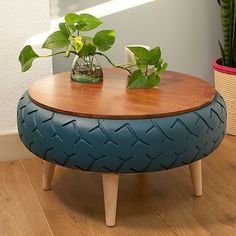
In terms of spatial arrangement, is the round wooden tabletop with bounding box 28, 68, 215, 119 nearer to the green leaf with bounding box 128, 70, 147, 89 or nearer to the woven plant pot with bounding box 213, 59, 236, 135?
the green leaf with bounding box 128, 70, 147, 89

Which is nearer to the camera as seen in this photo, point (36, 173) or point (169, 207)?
point (169, 207)

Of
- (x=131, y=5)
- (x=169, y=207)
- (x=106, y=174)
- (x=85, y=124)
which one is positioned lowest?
(x=169, y=207)

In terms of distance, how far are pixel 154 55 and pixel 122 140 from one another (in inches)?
11.9

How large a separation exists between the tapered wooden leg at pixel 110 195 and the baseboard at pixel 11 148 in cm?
54

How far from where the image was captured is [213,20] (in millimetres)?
2053

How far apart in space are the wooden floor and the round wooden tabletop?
0.31 metres

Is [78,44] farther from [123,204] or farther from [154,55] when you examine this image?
[123,204]

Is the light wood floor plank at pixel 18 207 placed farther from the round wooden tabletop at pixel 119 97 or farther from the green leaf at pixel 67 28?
the green leaf at pixel 67 28

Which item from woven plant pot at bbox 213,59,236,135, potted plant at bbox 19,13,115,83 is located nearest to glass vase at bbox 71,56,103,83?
potted plant at bbox 19,13,115,83

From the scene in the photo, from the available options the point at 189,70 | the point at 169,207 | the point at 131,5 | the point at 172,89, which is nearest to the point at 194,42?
the point at 189,70

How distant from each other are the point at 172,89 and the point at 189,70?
75 cm

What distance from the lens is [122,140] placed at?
45.5 inches

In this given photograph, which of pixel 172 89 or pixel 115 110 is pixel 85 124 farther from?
pixel 172 89

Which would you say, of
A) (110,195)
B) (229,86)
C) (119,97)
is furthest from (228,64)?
(110,195)
